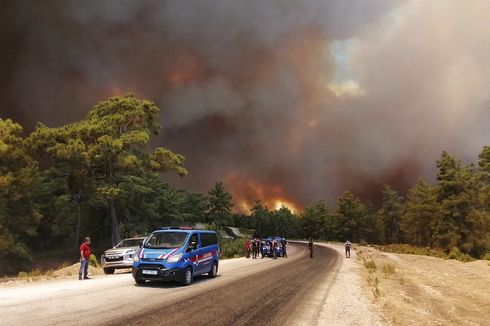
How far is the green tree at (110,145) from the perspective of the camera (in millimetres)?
36875

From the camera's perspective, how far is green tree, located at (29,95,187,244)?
3688 cm

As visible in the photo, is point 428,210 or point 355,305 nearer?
point 355,305

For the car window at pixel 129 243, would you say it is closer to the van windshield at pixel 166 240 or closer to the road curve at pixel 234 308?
the van windshield at pixel 166 240

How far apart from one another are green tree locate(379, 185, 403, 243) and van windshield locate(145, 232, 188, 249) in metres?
127

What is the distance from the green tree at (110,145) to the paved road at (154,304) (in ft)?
71.5

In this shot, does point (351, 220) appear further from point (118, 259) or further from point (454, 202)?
point (118, 259)

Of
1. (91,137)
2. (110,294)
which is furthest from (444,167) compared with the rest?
(110,294)

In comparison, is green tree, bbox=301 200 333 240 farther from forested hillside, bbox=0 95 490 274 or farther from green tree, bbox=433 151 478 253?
green tree, bbox=433 151 478 253

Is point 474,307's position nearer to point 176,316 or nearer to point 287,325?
point 287,325

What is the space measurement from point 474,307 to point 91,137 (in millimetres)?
32331

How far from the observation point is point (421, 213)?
90875mm

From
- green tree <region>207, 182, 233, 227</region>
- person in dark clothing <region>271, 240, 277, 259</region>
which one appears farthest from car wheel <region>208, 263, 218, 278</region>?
green tree <region>207, 182, 233, 227</region>

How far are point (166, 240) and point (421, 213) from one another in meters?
84.8

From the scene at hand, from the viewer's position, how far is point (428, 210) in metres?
89.2
